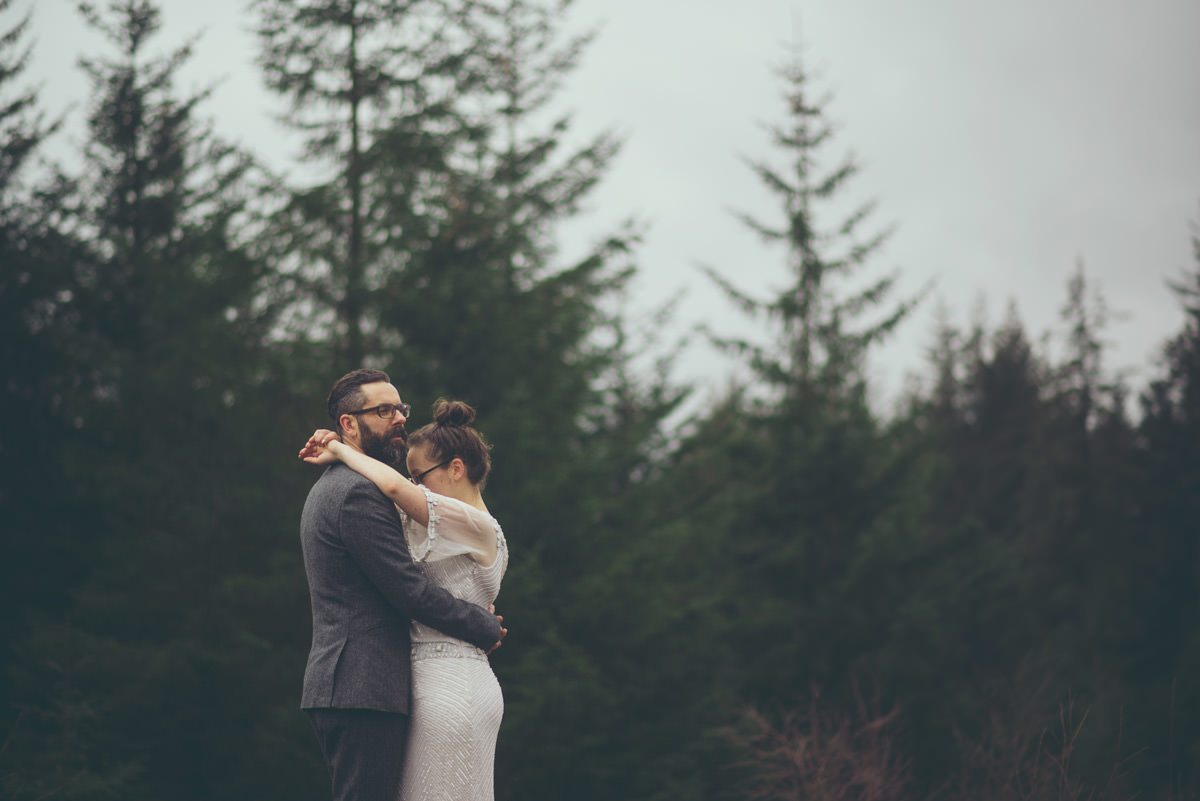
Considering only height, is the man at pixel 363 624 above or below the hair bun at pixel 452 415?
below

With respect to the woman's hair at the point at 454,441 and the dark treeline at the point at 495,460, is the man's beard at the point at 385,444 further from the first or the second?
the dark treeline at the point at 495,460

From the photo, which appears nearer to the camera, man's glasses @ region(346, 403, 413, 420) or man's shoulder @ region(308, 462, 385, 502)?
man's shoulder @ region(308, 462, 385, 502)

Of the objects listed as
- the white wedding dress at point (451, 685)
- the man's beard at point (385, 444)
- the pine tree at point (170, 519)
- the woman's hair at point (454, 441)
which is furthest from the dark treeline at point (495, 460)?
the man's beard at point (385, 444)

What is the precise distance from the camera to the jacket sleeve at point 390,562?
99.3 inches

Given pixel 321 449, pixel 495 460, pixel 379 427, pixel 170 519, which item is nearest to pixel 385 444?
pixel 379 427

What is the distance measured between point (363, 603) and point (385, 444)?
0.48m

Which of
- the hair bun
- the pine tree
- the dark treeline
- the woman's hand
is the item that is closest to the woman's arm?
the woman's hand

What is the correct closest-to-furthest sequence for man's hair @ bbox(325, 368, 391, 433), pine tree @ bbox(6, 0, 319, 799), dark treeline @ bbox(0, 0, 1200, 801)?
man's hair @ bbox(325, 368, 391, 433) < dark treeline @ bbox(0, 0, 1200, 801) < pine tree @ bbox(6, 0, 319, 799)

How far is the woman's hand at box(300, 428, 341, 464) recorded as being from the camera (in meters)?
2.72

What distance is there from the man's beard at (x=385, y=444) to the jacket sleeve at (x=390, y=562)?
9.4 inches

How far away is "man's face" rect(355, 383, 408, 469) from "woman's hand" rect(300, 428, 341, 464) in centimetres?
8

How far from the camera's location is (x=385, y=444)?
2834 mm

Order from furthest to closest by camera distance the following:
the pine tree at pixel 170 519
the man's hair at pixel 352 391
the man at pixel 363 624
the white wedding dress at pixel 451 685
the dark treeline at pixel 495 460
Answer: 1. the pine tree at pixel 170 519
2. the dark treeline at pixel 495 460
3. the man's hair at pixel 352 391
4. the white wedding dress at pixel 451 685
5. the man at pixel 363 624

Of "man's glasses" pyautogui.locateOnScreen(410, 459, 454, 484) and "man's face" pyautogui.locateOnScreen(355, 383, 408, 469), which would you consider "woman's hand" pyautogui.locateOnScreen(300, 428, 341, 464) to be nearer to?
"man's face" pyautogui.locateOnScreen(355, 383, 408, 469)
